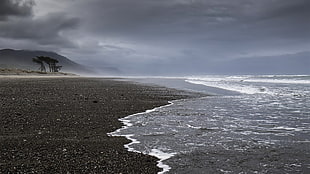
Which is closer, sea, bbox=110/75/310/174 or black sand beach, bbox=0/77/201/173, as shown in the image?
black sand beach, bbox=0/77/201/173

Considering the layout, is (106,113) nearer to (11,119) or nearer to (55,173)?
(11,119)

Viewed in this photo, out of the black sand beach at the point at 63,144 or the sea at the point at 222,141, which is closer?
the black sand beach at the point at 63,144

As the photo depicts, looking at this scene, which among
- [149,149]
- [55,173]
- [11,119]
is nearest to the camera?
[55,173]

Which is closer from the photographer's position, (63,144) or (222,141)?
(63,144)

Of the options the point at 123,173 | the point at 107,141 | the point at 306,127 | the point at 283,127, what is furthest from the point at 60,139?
the point at 306,127

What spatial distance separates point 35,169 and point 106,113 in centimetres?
742

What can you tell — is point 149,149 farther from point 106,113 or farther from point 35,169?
point 106,113

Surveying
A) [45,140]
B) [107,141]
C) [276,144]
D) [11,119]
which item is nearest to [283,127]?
[276,144]

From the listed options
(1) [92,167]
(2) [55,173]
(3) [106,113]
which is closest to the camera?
(2) [55,173]

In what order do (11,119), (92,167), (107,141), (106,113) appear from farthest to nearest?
(106,113), (11,119), (107,141), (92,167)

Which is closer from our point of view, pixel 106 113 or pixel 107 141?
pixel 107 141

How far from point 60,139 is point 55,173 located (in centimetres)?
271

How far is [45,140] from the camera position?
7.98m

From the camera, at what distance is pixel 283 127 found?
35.3ft
